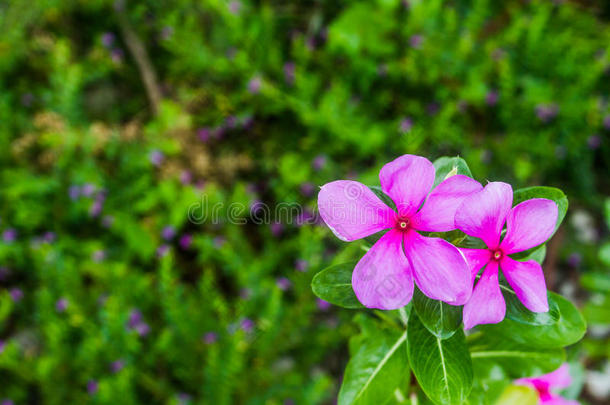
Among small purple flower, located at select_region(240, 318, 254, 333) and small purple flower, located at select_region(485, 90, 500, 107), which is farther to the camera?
small purple flower, located at select_region(485, 90, 500, 107)

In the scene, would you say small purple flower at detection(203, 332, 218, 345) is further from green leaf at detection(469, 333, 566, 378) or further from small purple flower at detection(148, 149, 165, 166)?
green leaf at detection(469, 333, 566, 378)

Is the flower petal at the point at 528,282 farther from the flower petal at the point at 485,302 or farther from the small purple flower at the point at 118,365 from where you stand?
the small purple flower at the point at 118,365

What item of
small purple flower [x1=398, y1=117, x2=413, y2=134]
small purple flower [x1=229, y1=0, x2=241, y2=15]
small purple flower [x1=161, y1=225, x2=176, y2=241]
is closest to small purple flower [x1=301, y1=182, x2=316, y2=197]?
small purple flower [x1=398, y1=117, x2=413, y2=134]

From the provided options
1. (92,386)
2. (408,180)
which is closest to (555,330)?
(408,180)

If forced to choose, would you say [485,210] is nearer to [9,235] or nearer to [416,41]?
[416,41]

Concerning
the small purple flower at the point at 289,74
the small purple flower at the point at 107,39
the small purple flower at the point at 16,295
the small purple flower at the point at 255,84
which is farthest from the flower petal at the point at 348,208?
the small purple flower at the point at 107,39

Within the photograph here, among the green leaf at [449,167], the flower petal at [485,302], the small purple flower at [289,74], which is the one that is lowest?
the small purple flower at [289,74]

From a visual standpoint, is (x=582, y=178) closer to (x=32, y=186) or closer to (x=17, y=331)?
(x=32, y=186)
